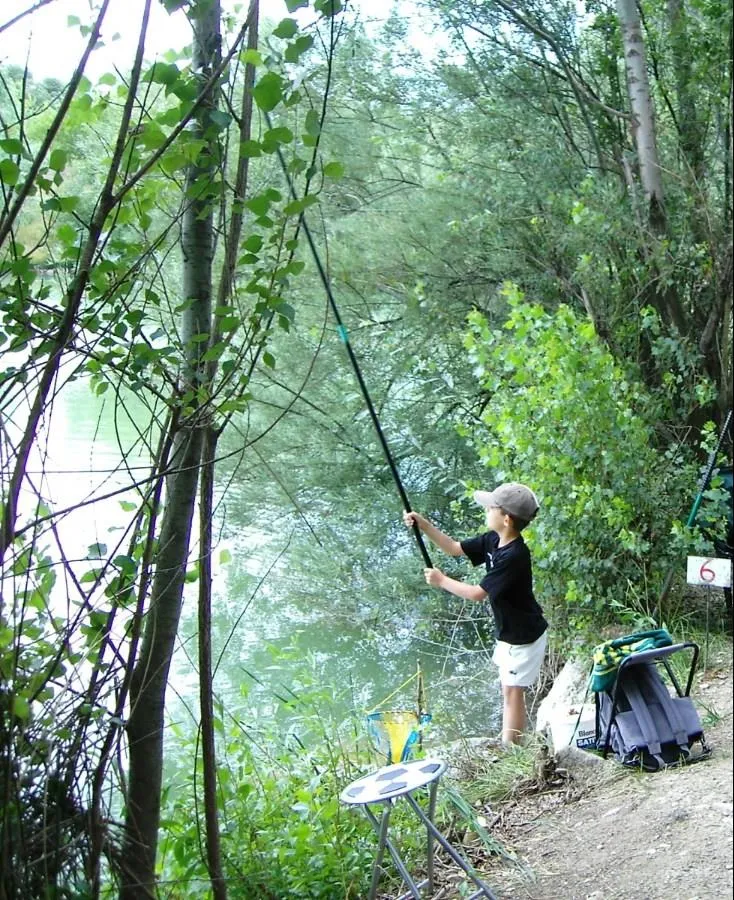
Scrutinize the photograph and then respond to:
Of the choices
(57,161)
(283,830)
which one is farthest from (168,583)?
(283,830)

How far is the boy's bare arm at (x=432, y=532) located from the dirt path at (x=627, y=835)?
785mm

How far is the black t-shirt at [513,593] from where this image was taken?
3.29m

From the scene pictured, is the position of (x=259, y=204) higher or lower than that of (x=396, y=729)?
higher

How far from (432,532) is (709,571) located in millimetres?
810

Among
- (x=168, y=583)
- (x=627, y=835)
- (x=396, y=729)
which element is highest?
(x=168, y=583)

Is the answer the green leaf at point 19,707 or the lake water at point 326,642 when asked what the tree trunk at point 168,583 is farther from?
the lake water at point 326,642

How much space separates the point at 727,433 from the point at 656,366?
0.50 metres

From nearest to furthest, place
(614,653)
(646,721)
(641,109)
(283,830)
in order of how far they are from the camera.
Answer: (283,830), (646,721), (614,653), (641,109)

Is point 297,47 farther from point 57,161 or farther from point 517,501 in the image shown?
point 517,501

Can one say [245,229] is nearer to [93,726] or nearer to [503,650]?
[503,650]

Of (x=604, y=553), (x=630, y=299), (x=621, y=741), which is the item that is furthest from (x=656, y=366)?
(x=621, y=741)

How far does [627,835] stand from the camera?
245cm

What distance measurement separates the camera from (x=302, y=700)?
8.92 ft

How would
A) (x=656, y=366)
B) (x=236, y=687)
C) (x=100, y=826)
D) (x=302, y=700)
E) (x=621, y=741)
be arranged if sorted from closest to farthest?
1. (x=100, y=826)
2. (x=302, y=700)
3. (x=621, y=741)
4. (x=656, y=366)
5. (x=236, y=687)
